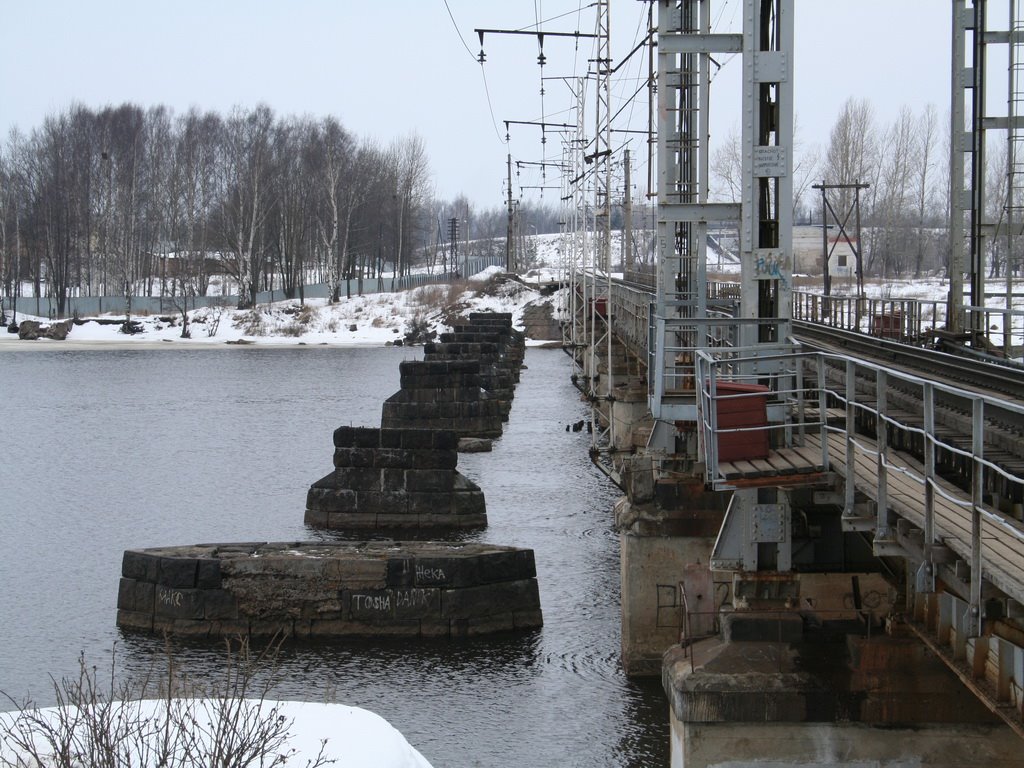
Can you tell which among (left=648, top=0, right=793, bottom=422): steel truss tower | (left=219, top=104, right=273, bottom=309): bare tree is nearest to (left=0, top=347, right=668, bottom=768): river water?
(left=648, top=0, right=793, bottom=422): steel truss tower

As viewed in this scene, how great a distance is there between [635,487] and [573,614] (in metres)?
5.06

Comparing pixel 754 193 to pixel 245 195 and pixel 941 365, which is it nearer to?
pixel 941 365

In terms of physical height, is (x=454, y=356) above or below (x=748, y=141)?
below

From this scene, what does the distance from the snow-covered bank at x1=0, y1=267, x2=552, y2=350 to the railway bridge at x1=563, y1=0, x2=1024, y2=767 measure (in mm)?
76551

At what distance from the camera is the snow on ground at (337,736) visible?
11.9 metres

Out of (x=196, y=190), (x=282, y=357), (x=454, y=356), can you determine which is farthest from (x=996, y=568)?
(x=196, y=190)

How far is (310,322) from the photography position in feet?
320

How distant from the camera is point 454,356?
186ft

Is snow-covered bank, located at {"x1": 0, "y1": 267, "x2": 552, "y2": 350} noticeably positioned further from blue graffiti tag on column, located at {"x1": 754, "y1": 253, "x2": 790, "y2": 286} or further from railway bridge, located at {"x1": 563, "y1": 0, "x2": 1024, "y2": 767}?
blue graffiti tag on column, located at {"x1": 754, "y1": 253, "x2": 790, "y2": 286}

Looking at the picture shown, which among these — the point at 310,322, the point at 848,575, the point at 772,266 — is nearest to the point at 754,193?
the point at 772,266

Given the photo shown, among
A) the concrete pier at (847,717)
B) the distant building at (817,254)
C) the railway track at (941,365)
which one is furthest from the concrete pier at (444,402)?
the distant building at (817,254)

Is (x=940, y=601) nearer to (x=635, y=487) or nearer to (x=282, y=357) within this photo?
(x=635, y=487)

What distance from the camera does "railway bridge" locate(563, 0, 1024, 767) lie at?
31.2ft

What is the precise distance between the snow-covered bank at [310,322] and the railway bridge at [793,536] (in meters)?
76.6
